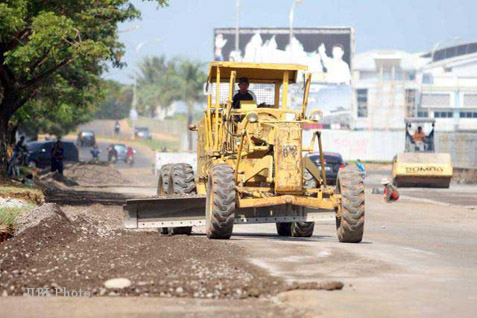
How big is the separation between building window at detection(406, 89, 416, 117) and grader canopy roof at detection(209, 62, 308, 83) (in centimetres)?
12163

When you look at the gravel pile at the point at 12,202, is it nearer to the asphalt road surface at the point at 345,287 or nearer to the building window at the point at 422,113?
the asphalt road surface at the point at 345,287

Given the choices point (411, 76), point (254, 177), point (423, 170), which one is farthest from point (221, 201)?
point (411, 76)

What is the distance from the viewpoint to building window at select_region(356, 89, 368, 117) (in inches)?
5750

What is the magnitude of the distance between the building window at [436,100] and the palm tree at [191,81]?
35736mm

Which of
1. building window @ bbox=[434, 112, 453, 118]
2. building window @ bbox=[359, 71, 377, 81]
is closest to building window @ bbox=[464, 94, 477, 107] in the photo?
building window @ bbox=[434, 112, 453, 118]

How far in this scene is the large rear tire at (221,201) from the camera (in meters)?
16.2

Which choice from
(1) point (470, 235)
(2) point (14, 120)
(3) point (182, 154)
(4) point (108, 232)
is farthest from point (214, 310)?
(3) point (182, 154)

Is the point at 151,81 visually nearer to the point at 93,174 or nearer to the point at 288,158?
the point at 93,174

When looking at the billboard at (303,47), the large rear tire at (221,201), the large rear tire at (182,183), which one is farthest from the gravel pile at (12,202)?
the billboard at (303,47)

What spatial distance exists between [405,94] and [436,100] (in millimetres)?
4914

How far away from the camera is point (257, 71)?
18.7 metres

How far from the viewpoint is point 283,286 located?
1090 centimetres

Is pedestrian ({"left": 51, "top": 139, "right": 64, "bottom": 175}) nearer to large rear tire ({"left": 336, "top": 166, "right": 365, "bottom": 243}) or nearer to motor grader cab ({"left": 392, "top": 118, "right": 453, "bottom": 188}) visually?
motor grader cab ({"left": 392, "top": 118, "right": 453, "bottom": 188})

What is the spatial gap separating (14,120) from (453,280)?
38689 millimetres
